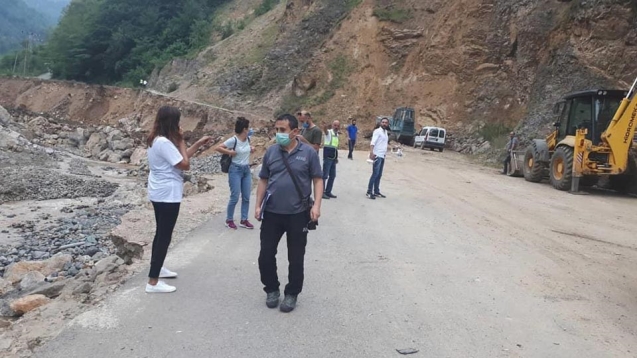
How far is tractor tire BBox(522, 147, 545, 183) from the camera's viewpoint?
18.6m

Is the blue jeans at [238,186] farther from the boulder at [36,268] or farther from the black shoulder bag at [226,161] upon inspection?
the boulder at [36,268]

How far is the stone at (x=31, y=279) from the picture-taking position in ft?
22.9

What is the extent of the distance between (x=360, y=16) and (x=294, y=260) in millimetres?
40446

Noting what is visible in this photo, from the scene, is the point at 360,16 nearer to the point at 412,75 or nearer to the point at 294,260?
the point at 412,75

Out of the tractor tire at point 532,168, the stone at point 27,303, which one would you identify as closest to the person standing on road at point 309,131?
the stone at point 27,303

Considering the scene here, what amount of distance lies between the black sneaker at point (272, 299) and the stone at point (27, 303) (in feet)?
7.25

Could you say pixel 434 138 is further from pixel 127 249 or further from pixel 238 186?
pixel 127 249

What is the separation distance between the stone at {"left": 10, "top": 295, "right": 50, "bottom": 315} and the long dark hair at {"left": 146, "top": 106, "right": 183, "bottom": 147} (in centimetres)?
187

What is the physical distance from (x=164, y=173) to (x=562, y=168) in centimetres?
1380

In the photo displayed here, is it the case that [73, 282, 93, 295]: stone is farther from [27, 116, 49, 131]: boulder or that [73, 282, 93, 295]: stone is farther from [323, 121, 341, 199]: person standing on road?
[27, 116, 49, 131]: boulder

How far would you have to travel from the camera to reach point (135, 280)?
20.6ft

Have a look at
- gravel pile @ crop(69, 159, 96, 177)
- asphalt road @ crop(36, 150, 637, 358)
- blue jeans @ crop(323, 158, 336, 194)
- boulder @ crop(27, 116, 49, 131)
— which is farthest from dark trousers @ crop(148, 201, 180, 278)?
boulder @ crop(27, 116, 49, 131)

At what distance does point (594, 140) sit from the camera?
52.9ft

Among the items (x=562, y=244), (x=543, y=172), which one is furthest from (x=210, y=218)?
(x=543, y=172)
